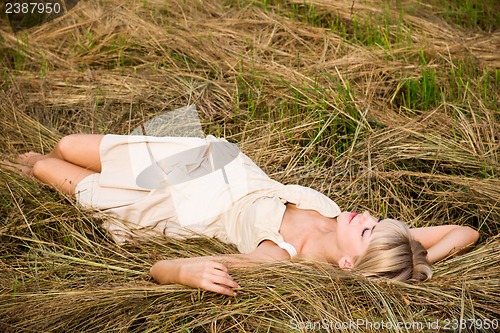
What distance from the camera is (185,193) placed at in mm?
3344

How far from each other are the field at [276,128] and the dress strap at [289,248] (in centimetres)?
21

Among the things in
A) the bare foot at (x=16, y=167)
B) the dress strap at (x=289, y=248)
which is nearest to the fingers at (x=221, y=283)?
the dress strap at (x=289, y=248)

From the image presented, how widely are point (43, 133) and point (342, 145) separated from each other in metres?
1.59

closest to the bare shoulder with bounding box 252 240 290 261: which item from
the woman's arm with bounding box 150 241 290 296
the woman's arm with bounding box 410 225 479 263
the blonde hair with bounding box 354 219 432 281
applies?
the woman's arm with bounding box 150 241 290 296

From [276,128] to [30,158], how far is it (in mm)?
1265

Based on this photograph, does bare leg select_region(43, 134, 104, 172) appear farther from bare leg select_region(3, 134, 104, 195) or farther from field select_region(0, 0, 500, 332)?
field select_region(0, 0, 500, 332)

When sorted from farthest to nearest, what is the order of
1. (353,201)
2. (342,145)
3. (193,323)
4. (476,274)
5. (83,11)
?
1. (83,11)
2. (342,145)
3. (353,201)
4. (476,274)
5. (193,323)

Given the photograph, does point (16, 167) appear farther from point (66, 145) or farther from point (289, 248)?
point (289, 248)

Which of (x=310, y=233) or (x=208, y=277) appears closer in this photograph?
(x=208, y=277)

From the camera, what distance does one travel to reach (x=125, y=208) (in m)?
3.31

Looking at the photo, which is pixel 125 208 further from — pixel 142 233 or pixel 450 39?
pixel 450 39

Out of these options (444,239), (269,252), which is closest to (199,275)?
(269,252)

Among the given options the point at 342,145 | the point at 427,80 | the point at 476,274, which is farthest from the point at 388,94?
the point at 476,274

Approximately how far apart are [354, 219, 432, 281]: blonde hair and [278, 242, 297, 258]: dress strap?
0.25 metres
